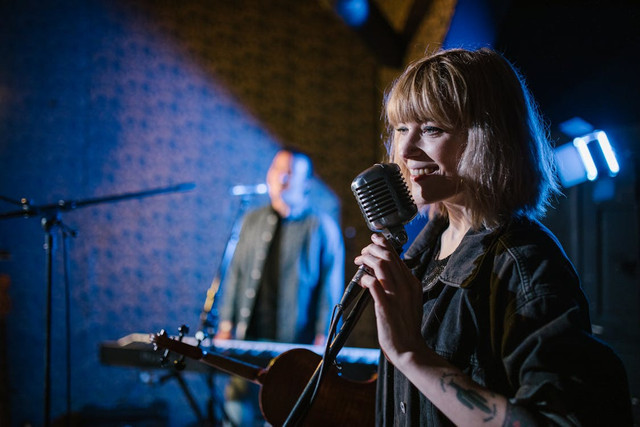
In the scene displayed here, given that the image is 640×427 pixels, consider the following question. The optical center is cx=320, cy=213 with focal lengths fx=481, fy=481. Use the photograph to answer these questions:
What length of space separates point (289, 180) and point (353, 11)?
4.42 feet

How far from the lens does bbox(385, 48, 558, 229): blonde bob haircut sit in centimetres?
108

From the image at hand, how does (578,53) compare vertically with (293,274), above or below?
above

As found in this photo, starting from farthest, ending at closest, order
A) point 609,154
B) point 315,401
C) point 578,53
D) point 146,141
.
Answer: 1. point 146,141
2. point 578,53
3. point 609,154
4. point 315,401

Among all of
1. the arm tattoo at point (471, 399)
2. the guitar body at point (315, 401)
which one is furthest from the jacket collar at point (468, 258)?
the guitar body at point (315, 401)

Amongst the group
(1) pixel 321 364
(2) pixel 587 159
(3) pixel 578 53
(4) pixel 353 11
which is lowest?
(1) pixel 321 364

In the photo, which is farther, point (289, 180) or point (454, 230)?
point (289, 180)

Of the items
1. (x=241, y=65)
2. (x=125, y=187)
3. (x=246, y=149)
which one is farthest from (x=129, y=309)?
(x=241, y=65)

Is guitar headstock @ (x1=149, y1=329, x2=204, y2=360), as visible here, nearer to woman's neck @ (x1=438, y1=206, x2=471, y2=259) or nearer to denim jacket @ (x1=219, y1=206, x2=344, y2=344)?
woman's neck @ (x1=438, y1=206, x2=471, y2=259)

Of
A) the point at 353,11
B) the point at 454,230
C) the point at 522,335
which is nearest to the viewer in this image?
the point at 522,335

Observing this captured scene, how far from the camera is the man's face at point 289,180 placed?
11.4 ft

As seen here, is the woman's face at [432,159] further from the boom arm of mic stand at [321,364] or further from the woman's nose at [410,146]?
the boom arm of mic stand at [321,364]

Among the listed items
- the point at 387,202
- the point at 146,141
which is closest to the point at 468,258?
the point at 387,202

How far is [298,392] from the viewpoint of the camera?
1438 mm

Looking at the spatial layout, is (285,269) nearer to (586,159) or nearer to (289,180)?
(289,180)
